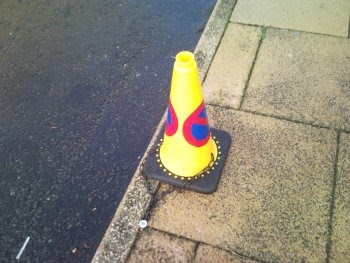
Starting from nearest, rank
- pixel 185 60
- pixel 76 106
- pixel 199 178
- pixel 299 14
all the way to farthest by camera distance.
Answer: pixel 185 60, pixel 199 178, pixel 76 106, pixel 299 14

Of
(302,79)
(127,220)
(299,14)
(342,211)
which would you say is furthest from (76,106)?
(299,14)

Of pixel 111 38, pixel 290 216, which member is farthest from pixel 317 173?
pixel 111 38

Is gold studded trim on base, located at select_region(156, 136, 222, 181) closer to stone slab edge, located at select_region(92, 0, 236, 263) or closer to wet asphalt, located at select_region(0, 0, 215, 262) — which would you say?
stone slab edge, located at select_region(92, 0, 236, 263)

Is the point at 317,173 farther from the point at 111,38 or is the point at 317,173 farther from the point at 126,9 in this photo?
the point at 126,9

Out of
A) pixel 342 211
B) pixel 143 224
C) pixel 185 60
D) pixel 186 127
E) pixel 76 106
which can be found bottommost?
pixel 342 211

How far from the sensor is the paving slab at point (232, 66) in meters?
2.73

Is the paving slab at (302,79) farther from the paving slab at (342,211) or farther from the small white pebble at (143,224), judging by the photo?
the small white pebble at (143,224)

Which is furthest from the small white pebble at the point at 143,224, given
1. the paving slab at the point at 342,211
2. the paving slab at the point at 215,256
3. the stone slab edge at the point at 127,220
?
the paving slab at the point at 342,211

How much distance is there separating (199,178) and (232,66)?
1.24m

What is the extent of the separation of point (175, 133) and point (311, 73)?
1.51 meters

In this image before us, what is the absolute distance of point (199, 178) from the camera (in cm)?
218

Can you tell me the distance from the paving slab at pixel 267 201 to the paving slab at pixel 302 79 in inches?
6.6

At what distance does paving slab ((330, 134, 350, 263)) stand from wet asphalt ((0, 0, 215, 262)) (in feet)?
4.43

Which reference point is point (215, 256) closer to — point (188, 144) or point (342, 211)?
point (188, 144)
